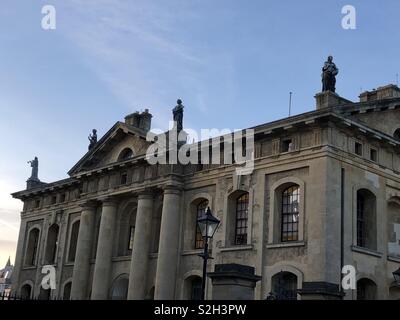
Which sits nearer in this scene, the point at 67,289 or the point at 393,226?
the point at 393,226

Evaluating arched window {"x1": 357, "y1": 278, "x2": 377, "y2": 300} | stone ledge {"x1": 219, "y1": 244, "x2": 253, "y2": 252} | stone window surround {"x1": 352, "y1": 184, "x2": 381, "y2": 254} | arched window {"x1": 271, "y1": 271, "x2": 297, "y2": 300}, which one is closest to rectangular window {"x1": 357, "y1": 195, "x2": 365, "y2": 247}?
stone window surround {"x1": 352, "y1": 184, "x2": 381, "y2": 254}

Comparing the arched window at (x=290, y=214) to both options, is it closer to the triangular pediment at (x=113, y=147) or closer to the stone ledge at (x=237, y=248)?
the stone ledge at (x=237, y=248)

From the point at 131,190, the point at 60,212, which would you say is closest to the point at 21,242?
the point at 60,212

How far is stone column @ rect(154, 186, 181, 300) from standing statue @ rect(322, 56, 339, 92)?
9999mm

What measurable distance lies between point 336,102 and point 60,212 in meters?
23.7

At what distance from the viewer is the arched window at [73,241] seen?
4300cm

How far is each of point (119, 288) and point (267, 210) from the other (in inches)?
466

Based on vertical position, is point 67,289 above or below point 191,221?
below

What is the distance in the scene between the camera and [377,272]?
2894 centimetres

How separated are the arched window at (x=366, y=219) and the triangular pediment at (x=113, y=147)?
13.0 m

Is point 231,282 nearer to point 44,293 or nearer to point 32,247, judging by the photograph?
point 44,293

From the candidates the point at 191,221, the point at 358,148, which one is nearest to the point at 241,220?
the point at 191,221

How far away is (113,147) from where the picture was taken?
40.1 meters
